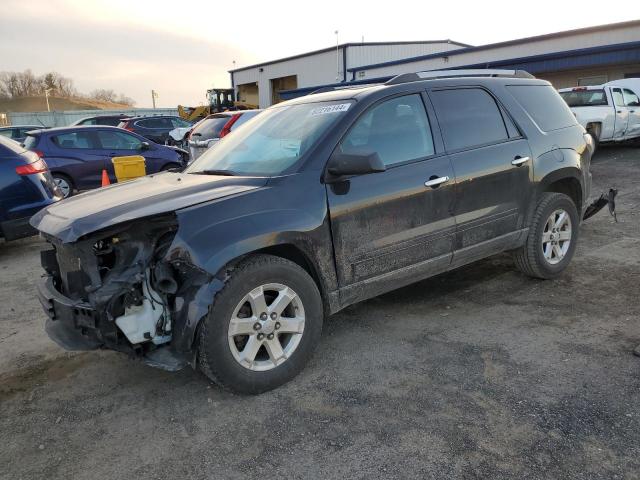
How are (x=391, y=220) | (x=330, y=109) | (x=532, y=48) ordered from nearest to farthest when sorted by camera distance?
(x=391, y=220)
(x=330, y=109)
(x=532, y=48)

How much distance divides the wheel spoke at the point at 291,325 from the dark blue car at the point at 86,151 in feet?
28.9

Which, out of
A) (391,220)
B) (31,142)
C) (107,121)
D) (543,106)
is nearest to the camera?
(391,220)

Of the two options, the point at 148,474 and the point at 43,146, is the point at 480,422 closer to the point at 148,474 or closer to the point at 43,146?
the point at 148,474

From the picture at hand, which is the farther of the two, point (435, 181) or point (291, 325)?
point (435, 181)

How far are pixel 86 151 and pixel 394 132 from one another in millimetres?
8920

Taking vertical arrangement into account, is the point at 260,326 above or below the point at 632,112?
below

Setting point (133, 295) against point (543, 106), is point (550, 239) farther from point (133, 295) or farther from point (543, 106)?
point (133, 295)

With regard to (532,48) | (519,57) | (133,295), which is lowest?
(133,295)

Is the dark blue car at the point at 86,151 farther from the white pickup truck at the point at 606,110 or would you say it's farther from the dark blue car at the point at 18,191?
the white pickup truck at the point at 606,110

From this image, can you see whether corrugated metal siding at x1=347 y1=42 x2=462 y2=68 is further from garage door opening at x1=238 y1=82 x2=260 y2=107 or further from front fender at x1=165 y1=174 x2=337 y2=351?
front fender at x1=165 y1=174 x2=337 y2=351

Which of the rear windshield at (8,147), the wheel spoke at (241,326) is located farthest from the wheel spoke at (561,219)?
the rear windshield at (8,147)

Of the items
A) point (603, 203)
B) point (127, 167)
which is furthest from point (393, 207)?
point (127, 167)

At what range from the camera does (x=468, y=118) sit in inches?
165

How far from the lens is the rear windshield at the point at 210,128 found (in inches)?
411
